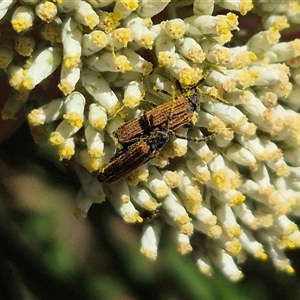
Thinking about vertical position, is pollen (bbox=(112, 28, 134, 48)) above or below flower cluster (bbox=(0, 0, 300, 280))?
above

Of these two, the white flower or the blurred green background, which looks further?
the blurred green background

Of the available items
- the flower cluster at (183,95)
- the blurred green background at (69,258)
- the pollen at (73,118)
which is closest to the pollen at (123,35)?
the flower cluster at (183,95)

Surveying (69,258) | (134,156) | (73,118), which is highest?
(73,118)

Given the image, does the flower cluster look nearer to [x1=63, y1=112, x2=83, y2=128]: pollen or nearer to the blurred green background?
[x1=63, y1=112, x2=83, y2=128]: pollen

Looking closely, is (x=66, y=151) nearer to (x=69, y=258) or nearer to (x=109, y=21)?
(x=109, y=21)

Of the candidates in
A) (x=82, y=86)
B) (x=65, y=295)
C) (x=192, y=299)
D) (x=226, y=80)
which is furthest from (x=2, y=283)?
(x=226, y=80)

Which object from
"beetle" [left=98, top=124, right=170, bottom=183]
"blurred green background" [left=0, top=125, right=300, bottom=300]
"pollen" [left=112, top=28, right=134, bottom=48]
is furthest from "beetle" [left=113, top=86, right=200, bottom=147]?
"blurred green background" [left=0, top=125, right=300, bottom=300]

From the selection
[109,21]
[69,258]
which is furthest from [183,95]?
[69,258]
